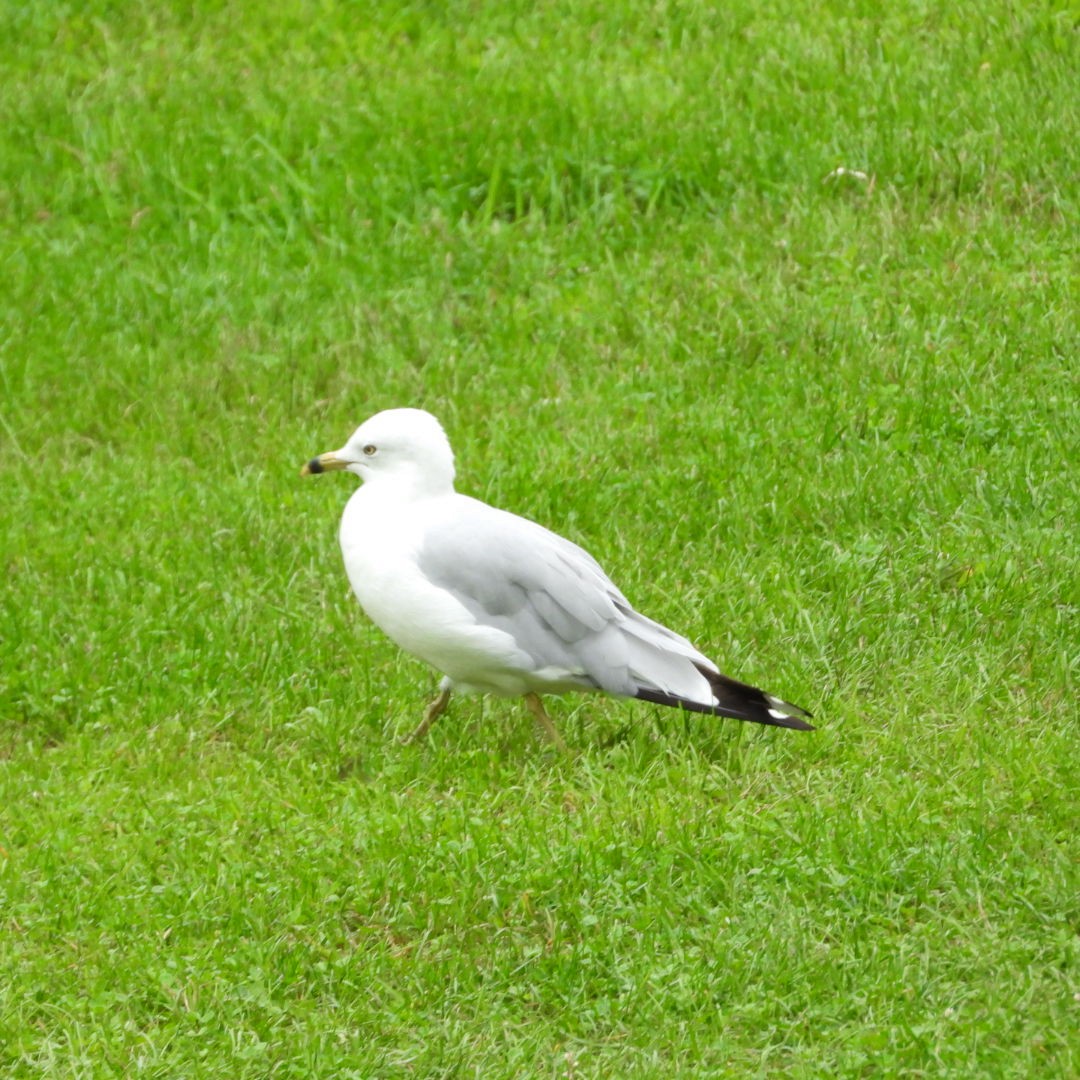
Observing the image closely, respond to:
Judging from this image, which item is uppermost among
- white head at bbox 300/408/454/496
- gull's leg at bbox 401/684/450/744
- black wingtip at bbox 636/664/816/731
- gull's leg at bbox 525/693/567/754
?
white head at bbox 300/408/454/496

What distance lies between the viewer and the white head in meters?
5.27

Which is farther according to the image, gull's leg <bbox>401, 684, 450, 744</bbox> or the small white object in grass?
the small white object in grass

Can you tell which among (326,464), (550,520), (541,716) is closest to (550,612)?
(541,716)

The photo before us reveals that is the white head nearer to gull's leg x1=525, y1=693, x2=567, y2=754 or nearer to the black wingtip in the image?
gull's leg x1=525, y1=693, x2=567, y2=754

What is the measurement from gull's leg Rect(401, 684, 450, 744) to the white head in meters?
0.61

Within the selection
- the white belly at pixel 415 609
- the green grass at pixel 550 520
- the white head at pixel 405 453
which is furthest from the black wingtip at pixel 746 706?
the white head at pixel 405 453

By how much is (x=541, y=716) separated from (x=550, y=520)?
3.98 feet

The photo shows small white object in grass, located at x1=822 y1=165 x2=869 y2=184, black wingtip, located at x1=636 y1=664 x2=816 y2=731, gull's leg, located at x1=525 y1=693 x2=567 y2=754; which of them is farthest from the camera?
small white object in grass, located at x1=822 y1=165 x2=869 y2=184

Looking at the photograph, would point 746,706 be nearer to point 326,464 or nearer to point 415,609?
point 415,609

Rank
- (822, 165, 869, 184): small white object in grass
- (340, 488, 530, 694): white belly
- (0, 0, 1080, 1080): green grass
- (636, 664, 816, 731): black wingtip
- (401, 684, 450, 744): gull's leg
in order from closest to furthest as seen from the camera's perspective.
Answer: (0, 0, 1080, 1080): green grass → (636, 664, 816, 731): black wingtip → (340, 488, 530, 694): white belly → (401, 684, 450, 744): gull's leg → (822, 165, 869, 184): small white object in grass

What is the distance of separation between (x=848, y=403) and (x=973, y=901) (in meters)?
2.79

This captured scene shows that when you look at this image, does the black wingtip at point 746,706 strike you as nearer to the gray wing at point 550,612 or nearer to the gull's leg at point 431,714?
the gray wing at point 550,612

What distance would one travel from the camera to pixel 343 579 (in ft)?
20.2

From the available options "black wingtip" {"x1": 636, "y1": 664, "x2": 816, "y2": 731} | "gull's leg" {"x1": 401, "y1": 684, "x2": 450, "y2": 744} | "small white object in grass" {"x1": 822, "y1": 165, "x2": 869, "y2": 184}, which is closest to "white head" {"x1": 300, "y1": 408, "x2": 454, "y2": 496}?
"gull's leg" {"x1": 401, "y1": 684, "x2": 450, "y2": 744}
